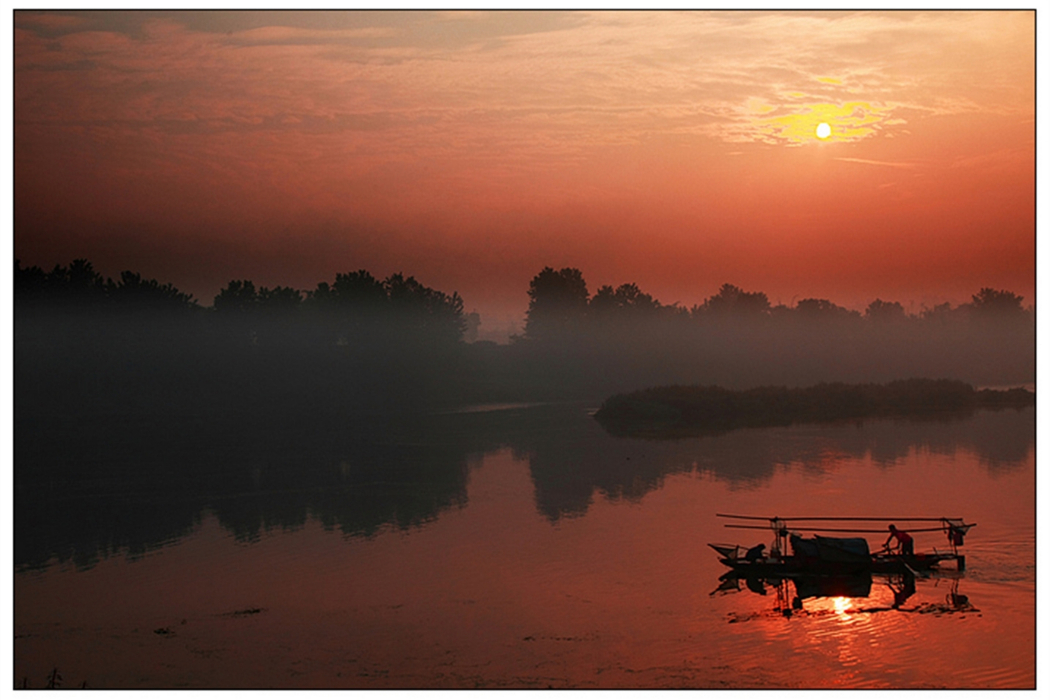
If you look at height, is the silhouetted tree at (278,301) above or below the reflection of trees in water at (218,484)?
above

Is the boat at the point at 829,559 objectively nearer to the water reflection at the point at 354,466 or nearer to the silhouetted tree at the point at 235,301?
the water reflection at the point at 354,466

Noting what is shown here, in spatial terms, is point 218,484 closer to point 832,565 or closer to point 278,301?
point 832,565

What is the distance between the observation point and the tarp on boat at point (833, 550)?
48.6ft

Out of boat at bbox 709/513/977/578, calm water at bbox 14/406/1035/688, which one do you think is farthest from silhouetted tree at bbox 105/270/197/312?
boat at bbox 709/513/977/578

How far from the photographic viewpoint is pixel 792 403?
38.5m

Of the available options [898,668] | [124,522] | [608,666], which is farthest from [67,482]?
[898,668]

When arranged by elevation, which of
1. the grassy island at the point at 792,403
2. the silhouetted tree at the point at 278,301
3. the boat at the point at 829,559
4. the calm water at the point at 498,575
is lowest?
the calm water at the point at 498,575

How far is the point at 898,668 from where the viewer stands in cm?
1176

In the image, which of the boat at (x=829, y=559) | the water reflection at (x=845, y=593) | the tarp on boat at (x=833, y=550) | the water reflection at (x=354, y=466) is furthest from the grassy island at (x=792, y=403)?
the water reflection at (x=845, y=593)

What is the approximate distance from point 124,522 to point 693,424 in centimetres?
2138

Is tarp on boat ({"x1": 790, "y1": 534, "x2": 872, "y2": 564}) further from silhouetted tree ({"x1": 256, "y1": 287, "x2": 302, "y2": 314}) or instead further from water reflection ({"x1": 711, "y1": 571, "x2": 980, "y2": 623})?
silhouetted tree ({"x1": 256, "y1": 287, "x2": 302, "y2": 314})

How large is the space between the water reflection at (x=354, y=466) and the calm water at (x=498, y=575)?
0.14 m

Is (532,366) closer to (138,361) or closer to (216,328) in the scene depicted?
(216,328)

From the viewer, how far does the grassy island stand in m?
36.8
